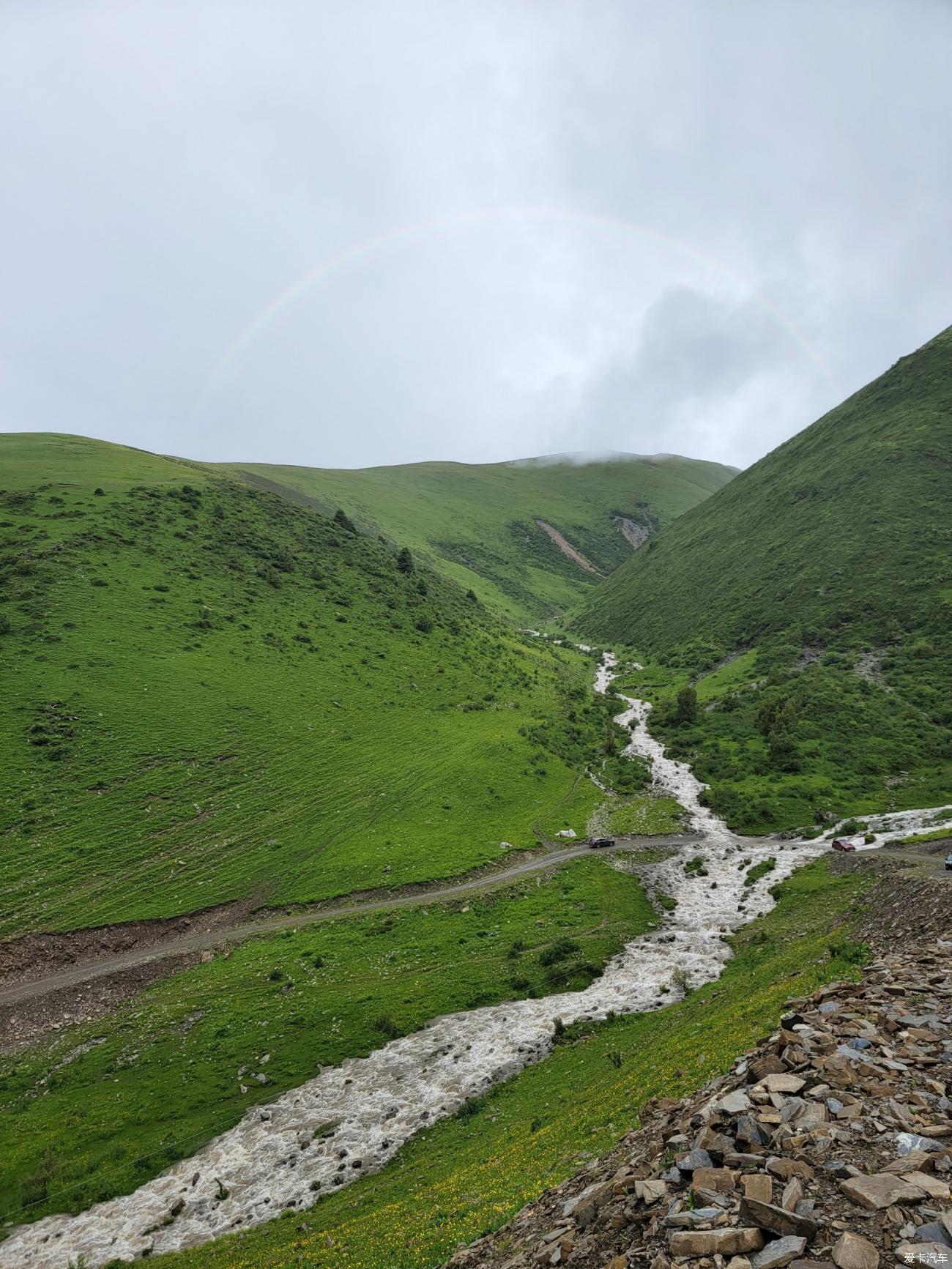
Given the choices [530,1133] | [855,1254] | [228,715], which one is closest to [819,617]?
[228,715]

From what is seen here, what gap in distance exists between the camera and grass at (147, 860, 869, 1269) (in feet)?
46.6

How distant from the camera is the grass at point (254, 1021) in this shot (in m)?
24.0

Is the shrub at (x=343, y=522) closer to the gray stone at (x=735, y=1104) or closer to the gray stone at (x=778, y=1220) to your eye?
the gray stone at (x=735, y=1104)

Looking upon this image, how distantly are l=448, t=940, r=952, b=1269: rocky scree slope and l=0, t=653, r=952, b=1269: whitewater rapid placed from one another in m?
14.6

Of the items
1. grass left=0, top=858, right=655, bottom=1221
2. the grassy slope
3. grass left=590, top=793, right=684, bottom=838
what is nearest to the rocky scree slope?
grass left=0, top=858, right=655, bottom=1221

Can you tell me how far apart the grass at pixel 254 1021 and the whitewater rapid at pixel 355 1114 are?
93 cm

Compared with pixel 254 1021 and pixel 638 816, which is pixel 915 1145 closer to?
pixel 254 1021

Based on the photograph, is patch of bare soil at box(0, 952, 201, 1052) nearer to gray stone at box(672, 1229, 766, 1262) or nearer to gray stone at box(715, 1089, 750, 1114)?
gray stone at box(715, 1089, 750, 1114)

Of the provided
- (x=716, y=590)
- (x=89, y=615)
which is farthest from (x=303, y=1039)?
(x=716, y=590)

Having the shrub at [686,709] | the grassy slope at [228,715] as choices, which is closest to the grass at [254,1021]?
the grassy slope at [228,715]

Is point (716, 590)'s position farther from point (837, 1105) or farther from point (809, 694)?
point (837, 1105)

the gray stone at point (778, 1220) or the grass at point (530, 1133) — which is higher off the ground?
the gray stone at point (778, 1220)

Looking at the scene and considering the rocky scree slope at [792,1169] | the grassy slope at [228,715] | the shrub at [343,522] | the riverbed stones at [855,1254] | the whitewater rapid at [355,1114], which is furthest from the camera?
the shrub at [343,522]

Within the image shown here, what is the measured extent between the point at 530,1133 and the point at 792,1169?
15674 millimetres
